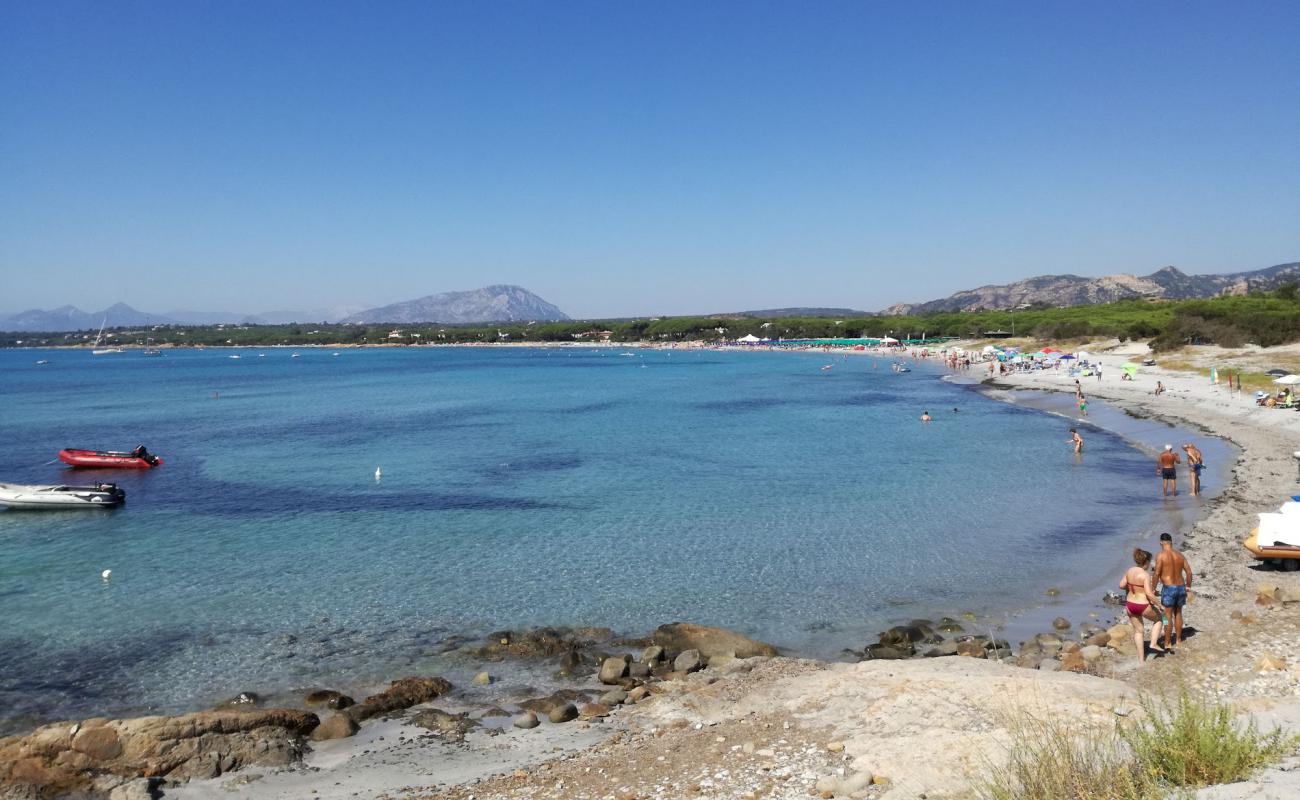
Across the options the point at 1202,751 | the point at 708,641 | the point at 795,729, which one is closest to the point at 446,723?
the point at 708,641

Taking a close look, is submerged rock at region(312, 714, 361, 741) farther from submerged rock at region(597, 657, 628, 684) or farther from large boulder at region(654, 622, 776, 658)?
large boulder at region(654, 622, 776, 658)

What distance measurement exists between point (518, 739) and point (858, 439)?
3347 centimetres

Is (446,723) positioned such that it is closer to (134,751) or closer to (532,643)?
(532,643)

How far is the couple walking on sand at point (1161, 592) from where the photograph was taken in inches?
474

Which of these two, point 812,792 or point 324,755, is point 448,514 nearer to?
point 324,755

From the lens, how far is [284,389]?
8669 centimetres

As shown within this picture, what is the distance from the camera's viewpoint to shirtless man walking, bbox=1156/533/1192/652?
12109mm

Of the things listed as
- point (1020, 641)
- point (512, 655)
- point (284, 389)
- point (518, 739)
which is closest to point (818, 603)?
point (1020, 641)

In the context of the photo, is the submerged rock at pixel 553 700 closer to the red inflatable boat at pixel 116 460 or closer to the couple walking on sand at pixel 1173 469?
the couple walking on sand at pixel 1173 469

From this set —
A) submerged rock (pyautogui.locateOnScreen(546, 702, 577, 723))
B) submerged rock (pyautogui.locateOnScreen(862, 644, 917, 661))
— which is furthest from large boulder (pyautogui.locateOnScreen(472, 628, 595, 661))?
submerged rock (pyautogui.locateOnScreen(862, 644, 917, 661))

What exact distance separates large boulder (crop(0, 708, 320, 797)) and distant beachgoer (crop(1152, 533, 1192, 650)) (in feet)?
41.0

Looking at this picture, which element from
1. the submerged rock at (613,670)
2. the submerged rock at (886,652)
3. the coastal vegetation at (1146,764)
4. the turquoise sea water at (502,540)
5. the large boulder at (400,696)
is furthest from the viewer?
the turquoise sea water at (502,540)

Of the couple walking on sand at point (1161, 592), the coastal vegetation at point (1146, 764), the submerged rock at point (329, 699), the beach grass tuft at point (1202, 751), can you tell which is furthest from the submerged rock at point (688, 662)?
the beach grass tuft at point (1202, 751)

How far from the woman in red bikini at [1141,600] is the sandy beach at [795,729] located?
353 millimetres
